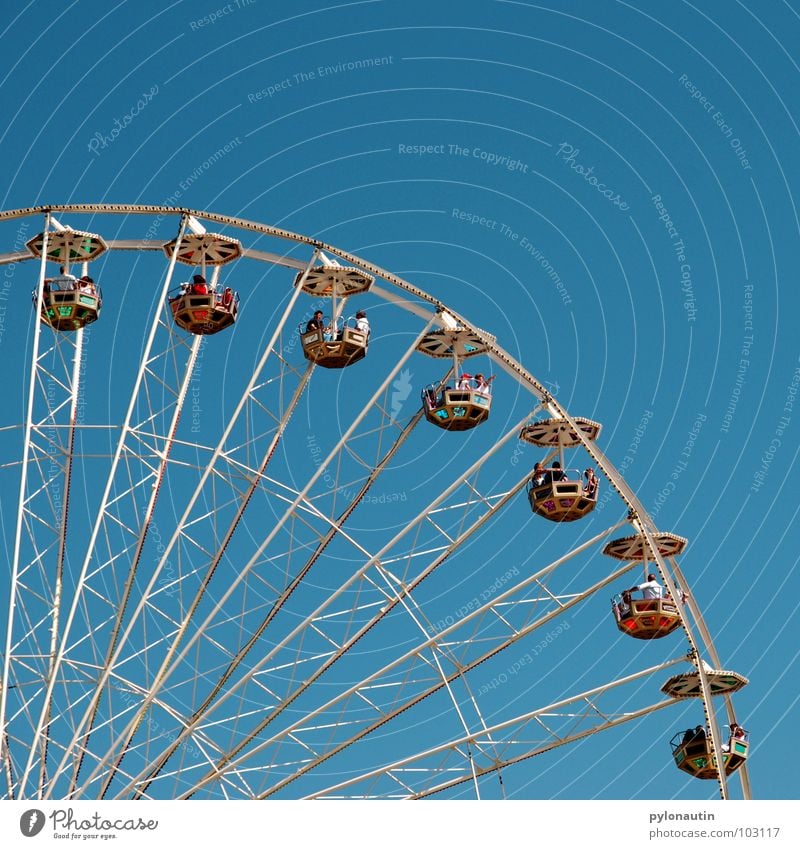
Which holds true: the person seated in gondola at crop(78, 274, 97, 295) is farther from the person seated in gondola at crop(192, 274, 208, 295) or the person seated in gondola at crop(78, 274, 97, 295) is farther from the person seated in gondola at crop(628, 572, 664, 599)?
the person seated in gondola at crop(628, 572, 664, 599)

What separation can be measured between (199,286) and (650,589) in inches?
467

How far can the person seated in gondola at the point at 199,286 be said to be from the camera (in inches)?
1471

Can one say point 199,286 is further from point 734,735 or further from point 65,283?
point 734,735

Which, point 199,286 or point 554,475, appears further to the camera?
point 554,475

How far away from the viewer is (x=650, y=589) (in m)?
39.9

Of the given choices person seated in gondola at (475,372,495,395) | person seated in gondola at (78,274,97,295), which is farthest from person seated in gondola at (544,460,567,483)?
person seated in gondola at (78,274,97,295)

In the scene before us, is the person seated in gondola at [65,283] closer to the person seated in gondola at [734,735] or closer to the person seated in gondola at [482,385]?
the person seated in gondola at [482,385]

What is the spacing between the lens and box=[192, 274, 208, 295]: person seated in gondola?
123 ft

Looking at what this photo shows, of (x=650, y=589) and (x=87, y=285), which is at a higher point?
(x=87, y=285)

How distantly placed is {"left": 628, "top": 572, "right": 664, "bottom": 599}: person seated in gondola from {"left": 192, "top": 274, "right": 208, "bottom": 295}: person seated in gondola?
37.7 feet

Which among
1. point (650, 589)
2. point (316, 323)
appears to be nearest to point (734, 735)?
point (650, 589)
